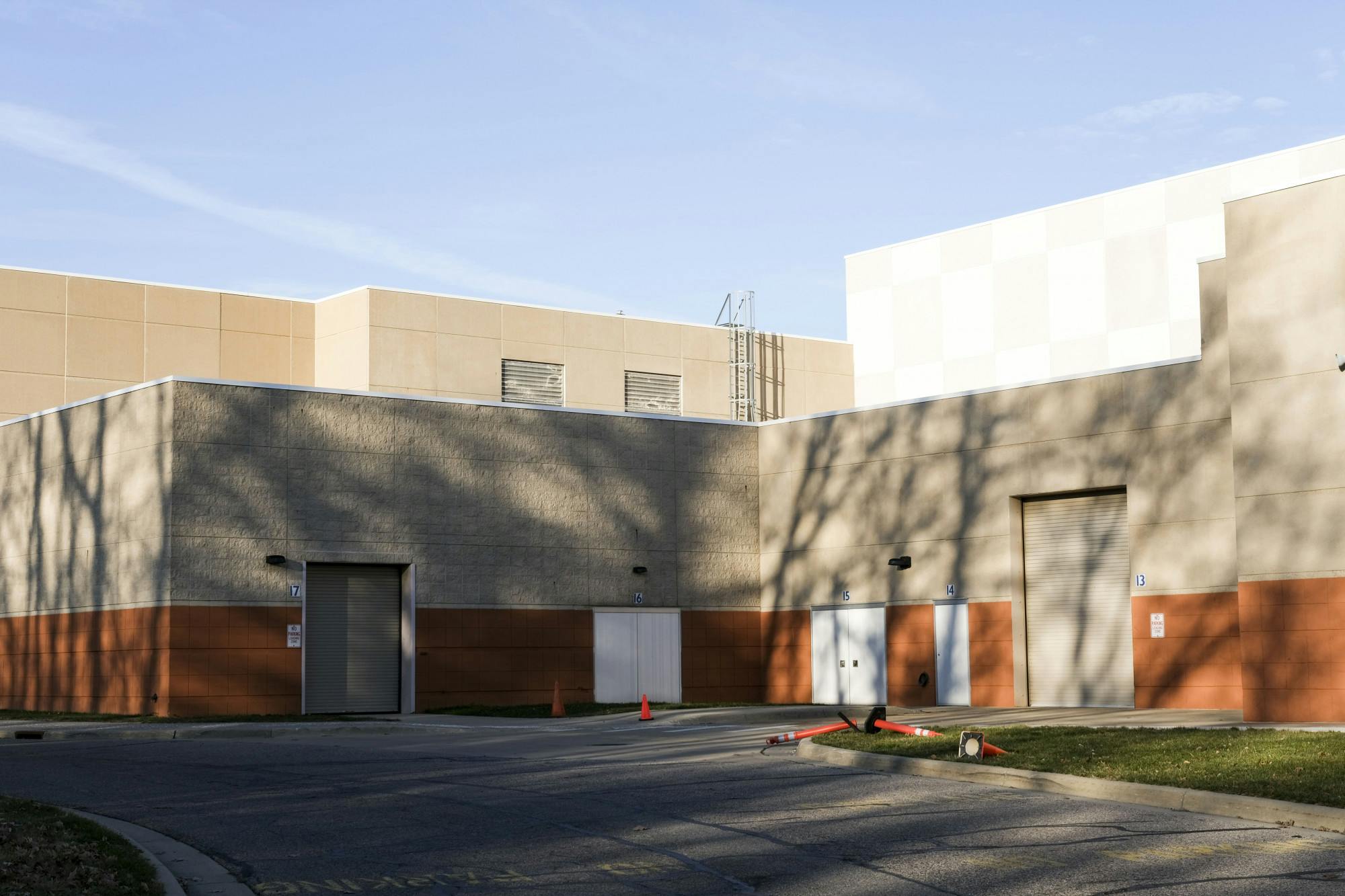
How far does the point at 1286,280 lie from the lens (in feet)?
80.6

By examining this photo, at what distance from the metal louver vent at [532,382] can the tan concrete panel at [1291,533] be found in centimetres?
2551

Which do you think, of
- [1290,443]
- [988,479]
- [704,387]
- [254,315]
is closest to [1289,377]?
[1290,443]

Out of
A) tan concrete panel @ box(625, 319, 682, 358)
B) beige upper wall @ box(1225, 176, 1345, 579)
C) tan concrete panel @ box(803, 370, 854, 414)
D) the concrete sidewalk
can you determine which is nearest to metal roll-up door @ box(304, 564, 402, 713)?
the concrete sidewalk

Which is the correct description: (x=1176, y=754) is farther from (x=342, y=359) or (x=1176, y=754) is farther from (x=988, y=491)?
(x=342, y=359)

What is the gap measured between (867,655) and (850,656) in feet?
1.66

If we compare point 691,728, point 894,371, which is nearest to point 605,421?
point 691,728

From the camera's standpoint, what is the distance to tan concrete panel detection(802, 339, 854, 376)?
53.1 meters

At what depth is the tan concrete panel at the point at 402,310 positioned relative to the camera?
44.6 meters

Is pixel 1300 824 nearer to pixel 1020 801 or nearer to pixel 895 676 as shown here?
pixel 1020 801

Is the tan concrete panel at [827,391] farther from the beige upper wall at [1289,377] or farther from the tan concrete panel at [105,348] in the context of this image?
the beige upper wall at [1289,377]

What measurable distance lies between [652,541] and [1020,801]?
22.1 meters

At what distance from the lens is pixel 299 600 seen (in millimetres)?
31500

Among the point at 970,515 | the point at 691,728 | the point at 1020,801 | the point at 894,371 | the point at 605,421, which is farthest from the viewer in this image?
the point at 894,371

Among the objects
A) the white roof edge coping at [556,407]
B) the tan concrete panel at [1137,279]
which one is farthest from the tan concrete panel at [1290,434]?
the tan concrete panel at [1137,279]
